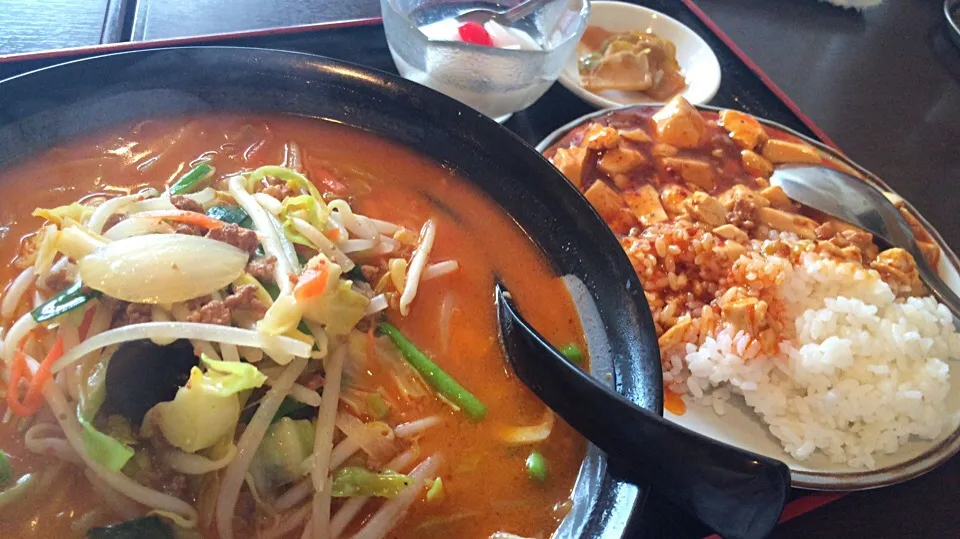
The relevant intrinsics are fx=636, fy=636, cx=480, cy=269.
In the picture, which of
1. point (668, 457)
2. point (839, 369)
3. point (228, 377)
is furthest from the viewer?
point (839, 369)

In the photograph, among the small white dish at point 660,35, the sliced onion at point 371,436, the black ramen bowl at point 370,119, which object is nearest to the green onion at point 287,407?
the sliced onion at point 371,436

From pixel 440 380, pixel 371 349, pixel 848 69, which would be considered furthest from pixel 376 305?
pixel 848 69

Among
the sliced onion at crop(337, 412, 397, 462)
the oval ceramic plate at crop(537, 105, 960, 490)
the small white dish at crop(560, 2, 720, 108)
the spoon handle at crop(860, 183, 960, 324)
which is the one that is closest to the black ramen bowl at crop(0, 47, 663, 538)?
the sliced onion at crop(337, 412, 397, 462)

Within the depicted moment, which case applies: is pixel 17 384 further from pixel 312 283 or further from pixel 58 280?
pixel 312 283

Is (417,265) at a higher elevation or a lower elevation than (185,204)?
lower

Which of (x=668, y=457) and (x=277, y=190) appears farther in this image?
(x=277, y=190)

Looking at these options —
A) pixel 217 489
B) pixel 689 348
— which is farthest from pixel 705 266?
pixel 217 489
